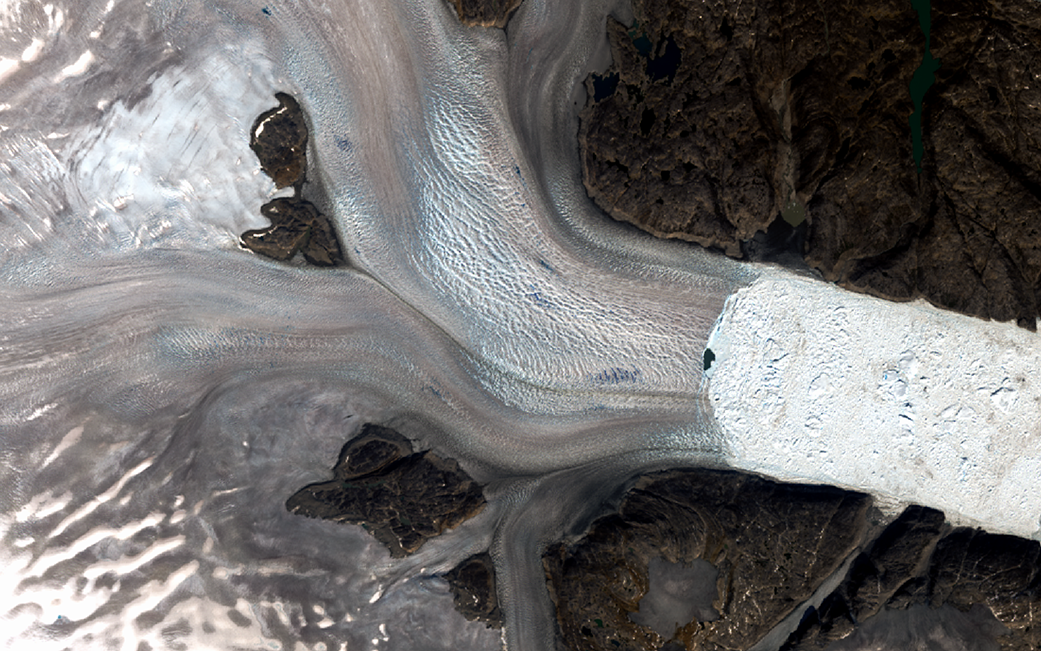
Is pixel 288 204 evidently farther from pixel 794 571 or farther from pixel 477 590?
pixel 794 571

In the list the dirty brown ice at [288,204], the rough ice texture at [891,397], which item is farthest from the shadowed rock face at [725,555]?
the dirty brown ice at [288,204]

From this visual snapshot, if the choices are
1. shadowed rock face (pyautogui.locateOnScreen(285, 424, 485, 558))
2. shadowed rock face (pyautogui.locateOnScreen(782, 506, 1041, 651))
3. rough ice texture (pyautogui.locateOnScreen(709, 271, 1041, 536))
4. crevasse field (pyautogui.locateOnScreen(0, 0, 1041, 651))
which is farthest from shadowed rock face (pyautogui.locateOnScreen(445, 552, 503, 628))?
rough ice texture (pyautogui.locateOnScreen(709, 271, 1041, 536))

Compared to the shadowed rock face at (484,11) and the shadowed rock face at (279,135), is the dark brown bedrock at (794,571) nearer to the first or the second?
the shadowed rock face at (279,135)

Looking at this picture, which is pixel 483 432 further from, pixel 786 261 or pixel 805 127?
pixel 805 127

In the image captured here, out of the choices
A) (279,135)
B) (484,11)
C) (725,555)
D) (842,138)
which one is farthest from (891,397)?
(279,135)

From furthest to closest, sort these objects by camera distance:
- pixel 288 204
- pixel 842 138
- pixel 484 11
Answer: pixel 288 204
pixel 484 11
pixel 842 138

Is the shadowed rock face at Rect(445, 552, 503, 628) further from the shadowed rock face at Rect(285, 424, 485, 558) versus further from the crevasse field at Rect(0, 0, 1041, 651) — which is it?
the shadowed rock face at Rect(285, 424, 485, 558)

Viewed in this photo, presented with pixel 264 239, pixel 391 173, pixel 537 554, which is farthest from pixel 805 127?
pixel 264 239
